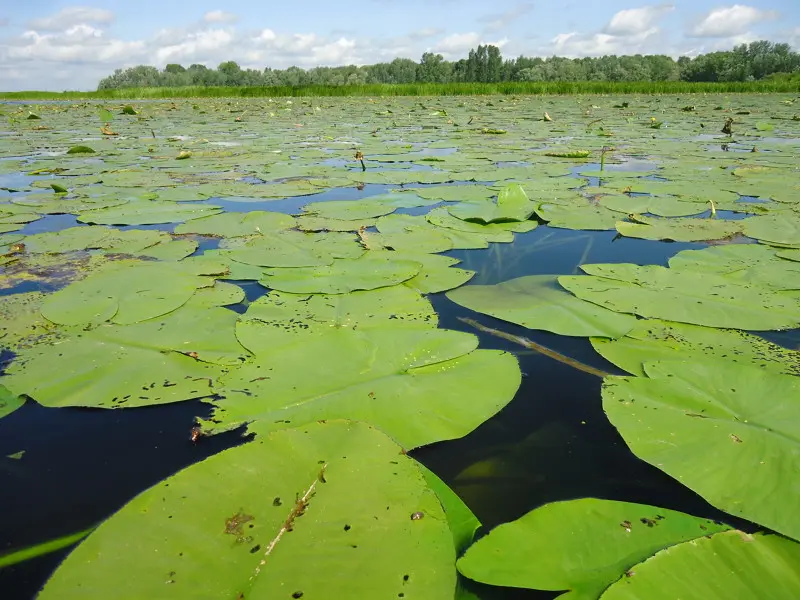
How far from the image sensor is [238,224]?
2578 millimetres

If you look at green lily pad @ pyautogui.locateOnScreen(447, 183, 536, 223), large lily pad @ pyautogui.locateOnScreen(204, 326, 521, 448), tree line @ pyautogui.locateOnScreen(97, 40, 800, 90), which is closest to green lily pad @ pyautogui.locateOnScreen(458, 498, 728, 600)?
large lily pad @ pyautogui.locateOnScreen(204, 326, 521, 448)

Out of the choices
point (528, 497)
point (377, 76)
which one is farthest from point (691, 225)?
point (377, 76)

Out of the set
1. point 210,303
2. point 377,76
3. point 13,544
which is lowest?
point 13,544

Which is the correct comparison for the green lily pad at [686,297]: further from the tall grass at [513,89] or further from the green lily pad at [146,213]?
the tall grass at [513,89]

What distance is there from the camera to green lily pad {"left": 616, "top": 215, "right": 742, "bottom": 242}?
227cm

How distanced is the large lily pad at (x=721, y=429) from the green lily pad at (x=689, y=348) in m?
0.07

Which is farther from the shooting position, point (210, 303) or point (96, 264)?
point (96, 264)

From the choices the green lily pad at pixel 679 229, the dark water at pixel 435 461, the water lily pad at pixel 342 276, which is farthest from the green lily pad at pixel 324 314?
the green lily pad at pixel 679 229

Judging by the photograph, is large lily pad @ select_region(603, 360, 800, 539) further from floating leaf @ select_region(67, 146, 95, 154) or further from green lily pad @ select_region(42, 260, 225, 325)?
floating leaf @ select_region(67, 146, 95, 154)

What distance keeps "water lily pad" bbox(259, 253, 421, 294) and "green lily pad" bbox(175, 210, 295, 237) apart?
0.65 meters

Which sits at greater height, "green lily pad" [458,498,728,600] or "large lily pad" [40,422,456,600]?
"large lily pad" [40,422,456,600]

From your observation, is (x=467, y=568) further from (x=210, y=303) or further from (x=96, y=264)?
(x=96, y=264)

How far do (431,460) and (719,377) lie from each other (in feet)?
2.42

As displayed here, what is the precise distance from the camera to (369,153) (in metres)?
5.16
